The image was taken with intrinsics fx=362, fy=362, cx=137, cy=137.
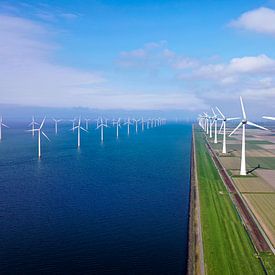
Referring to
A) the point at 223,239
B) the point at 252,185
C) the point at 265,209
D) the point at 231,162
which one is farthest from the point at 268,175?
the point at 223,239

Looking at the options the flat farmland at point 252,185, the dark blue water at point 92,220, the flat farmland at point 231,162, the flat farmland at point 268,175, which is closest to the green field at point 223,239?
the dark blue water at point 92,220

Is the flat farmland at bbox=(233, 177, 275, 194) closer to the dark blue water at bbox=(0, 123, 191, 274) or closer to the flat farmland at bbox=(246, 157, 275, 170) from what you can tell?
the dark blue water at bbox=(0, 123, 191, 274)

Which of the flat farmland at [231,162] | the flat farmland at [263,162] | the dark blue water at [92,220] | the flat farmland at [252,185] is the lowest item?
the dark blue water at [92,220]

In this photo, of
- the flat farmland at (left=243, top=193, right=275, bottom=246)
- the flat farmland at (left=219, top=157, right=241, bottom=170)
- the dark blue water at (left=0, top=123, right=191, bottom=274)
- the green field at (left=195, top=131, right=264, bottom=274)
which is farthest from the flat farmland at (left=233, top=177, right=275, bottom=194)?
the flat farmland at (left=219, top=157, right=241, bottom=170)

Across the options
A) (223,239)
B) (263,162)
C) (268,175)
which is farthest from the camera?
(263,162)

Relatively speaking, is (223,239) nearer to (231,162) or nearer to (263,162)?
(231,162)

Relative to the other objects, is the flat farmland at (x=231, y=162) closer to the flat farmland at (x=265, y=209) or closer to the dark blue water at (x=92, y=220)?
the dark blue water at (x=92, y=220)

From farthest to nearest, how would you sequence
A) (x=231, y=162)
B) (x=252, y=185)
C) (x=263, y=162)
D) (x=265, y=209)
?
(x=263, y=162)
(x=231, y=162)
(x=252, y=185)
(x=265, y=209)
